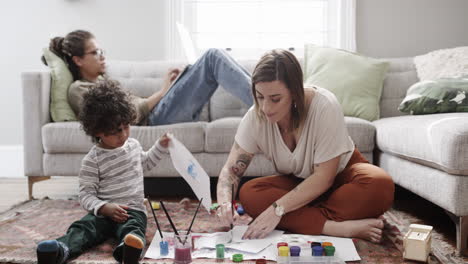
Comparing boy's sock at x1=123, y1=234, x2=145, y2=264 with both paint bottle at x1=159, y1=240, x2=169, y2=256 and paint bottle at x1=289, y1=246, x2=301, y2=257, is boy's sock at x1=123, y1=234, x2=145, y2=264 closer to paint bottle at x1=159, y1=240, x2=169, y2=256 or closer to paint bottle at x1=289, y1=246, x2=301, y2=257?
paint bottle at x1=159, y1=240, x2=169, y2=256

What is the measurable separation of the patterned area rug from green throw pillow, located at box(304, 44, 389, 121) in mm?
755

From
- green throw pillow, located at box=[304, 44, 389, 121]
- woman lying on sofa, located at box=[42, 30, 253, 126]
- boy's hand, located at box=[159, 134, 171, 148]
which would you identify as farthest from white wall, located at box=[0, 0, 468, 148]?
boy's hand, located at box=[159, 134, 171, 148]

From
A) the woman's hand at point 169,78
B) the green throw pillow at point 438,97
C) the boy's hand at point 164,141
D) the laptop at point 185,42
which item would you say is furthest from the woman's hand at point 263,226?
the laptop at point 185,42

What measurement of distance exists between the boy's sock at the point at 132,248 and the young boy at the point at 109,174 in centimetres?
18

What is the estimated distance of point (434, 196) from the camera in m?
1.75

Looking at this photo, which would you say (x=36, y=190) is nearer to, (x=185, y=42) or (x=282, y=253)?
(x=185, y=42)

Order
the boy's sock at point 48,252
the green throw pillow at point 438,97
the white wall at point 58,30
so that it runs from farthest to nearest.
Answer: the white wall at point 58,30 < the green throw pillow at point 438,97 < the boy's sock at point 48,252

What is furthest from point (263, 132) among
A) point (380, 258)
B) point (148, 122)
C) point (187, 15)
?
point (187, 15)

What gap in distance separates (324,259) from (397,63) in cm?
200

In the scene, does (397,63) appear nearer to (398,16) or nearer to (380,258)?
(398,16)

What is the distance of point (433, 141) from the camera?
1.73 meters

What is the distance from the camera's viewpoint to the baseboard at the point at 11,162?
11.6 feet

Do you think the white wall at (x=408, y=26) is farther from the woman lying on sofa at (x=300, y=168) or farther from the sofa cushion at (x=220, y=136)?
the woman lying on sofa at (x=300, y=168)

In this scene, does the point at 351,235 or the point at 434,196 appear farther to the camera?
the point at 434,196
